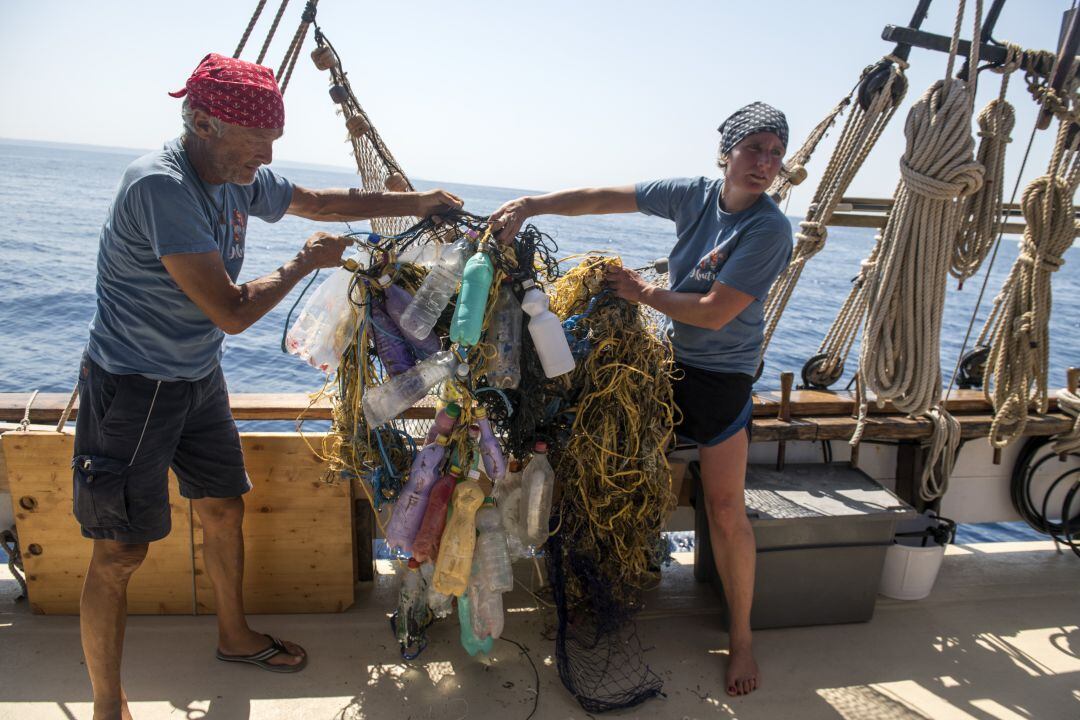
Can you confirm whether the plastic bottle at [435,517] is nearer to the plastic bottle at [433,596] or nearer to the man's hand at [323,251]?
the plastic bottle at [433,596]

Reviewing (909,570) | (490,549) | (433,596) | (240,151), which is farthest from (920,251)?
(240,151)

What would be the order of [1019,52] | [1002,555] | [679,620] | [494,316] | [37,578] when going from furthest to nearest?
[1002,555] < [1019,52] < [679,620] < [37,578] < [494,316]

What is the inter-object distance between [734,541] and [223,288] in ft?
5.95

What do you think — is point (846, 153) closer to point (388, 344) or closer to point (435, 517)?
point (388, 344)

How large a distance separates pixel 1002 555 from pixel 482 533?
2.72m

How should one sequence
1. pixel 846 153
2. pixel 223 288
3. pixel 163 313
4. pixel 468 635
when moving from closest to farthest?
pixel 223 288
pixel 163 313
pixel 468 635
pixel 846 153

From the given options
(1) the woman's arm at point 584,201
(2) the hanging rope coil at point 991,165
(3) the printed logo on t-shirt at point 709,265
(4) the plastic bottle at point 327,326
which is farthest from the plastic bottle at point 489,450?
(2) the hanging rope coil at point 991,165

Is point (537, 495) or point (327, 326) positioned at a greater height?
point (327, 326)

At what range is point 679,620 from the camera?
2910 millimetres

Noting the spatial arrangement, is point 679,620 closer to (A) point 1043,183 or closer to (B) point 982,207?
(B) point 982,207

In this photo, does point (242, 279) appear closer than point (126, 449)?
No

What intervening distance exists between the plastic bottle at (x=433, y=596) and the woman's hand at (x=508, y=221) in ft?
3.66

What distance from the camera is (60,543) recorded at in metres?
2.69

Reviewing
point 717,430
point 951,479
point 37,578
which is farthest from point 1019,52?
point 37,578
